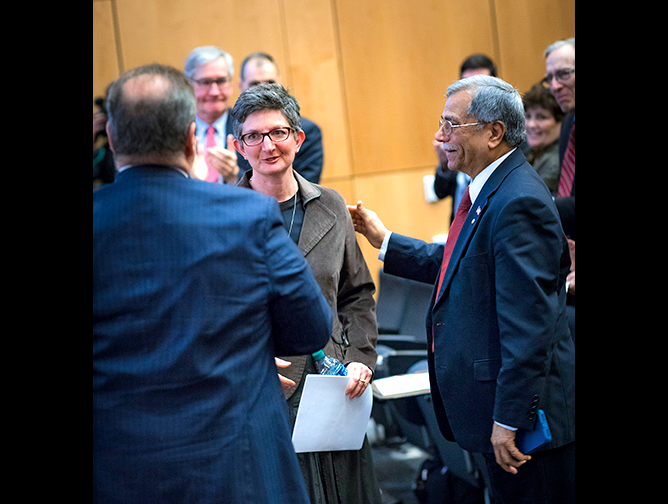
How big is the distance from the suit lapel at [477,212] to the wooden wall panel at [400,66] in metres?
3.49

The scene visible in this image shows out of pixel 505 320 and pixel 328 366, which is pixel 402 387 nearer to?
pixel 328 366

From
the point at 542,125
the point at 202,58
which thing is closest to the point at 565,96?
the point at 542,125

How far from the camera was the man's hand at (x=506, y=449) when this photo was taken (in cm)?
164

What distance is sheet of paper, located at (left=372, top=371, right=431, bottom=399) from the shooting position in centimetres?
245

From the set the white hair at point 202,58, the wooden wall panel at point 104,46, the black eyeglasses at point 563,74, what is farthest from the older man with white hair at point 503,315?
the wooden wall panel at point 104,46

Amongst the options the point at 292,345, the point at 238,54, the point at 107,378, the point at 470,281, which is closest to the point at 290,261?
the point at 292,345

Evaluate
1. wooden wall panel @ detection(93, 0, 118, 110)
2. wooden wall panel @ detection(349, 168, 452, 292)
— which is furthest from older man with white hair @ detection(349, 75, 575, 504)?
wooden wall panel @ detection(93, 0, 118, 110)

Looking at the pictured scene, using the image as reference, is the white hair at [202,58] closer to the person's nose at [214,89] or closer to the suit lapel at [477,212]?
the person's nose at [214,89]

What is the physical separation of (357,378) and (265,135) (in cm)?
75

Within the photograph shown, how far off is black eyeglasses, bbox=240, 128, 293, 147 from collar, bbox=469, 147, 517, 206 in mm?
559

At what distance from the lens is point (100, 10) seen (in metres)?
4.71

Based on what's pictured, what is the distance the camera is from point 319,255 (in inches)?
74.9
